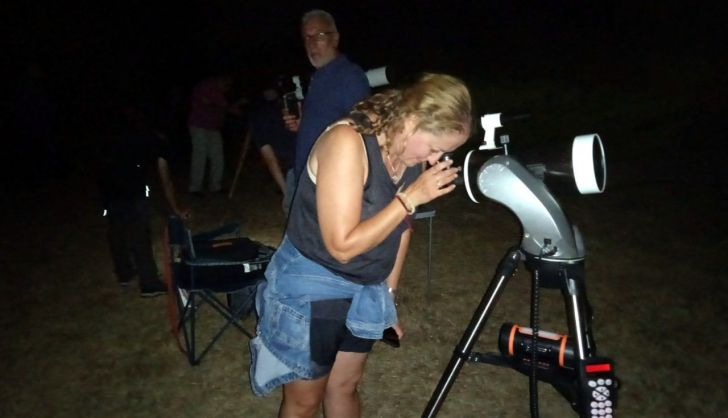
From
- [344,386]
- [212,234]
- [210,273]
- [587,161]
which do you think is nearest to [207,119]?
[212,234]

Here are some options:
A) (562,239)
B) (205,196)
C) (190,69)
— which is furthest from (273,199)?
(190,69)

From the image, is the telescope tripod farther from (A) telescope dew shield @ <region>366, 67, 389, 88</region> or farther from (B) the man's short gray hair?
(B) the man's short gray hair

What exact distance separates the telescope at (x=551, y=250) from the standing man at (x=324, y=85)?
105cm

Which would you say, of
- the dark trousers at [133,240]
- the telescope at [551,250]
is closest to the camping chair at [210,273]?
the dark trousers at [133,240]

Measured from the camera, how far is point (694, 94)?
11.4m

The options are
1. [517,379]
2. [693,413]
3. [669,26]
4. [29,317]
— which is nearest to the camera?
[693,413]

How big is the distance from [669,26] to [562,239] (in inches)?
758

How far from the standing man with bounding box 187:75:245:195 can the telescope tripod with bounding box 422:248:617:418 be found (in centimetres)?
451

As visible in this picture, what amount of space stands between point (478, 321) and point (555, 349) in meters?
0.28

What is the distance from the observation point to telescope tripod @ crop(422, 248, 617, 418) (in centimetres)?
179

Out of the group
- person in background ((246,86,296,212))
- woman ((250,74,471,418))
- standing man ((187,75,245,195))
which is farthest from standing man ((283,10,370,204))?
standing man ((187,75,245,195))

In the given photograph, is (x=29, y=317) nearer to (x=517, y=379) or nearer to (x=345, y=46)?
(x=517, y=379)

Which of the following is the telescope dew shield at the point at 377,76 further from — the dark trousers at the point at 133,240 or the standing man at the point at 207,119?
the standing man at the point at 207,119

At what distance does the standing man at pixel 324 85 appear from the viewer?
2.73 m
